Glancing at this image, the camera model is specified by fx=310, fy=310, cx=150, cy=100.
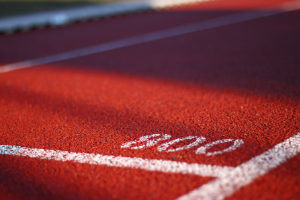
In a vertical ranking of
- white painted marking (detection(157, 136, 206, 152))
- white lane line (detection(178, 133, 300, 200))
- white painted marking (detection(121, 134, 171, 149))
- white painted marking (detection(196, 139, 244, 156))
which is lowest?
white lane line (detection(178, 133, 300, 200))

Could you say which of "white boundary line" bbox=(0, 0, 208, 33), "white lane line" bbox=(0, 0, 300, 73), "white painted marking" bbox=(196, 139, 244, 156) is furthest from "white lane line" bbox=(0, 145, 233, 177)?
"white boundary line" bbox=(0, 0, 208, 33)

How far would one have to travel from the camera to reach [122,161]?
6.93 ft

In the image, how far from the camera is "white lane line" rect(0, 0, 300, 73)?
5391mm

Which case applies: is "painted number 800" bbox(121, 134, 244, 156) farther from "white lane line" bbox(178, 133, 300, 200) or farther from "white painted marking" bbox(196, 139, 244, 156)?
"white lane line" bbox(178, 133, 300, 200)

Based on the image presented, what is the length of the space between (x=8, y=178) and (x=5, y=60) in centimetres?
418

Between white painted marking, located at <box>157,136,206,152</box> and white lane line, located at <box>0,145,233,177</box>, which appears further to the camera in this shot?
white painted marking, located at <box>157,136,206,152</box>

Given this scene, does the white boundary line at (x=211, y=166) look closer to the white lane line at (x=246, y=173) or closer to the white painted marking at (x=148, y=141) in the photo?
the white lane line at (x=246, y=173)

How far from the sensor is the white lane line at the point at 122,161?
6.32ft

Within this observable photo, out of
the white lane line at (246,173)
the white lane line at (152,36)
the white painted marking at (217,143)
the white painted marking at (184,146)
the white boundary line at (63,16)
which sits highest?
the white boundary line at (63,16)

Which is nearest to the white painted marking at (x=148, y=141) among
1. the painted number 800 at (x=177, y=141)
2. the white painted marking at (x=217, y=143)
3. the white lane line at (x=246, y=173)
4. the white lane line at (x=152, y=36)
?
the painted number 800 at (x=177, y=141)

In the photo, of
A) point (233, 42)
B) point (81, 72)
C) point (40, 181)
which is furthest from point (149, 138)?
point (233, 42)

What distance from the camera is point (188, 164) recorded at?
2010mm

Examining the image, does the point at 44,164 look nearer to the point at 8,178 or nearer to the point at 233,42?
the point at 8,178

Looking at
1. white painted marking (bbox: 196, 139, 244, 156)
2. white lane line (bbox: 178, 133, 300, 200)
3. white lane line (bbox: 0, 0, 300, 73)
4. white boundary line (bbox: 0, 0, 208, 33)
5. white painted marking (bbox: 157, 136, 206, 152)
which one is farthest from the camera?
white boundary line (bbox: 0, 0, 208, 33)
